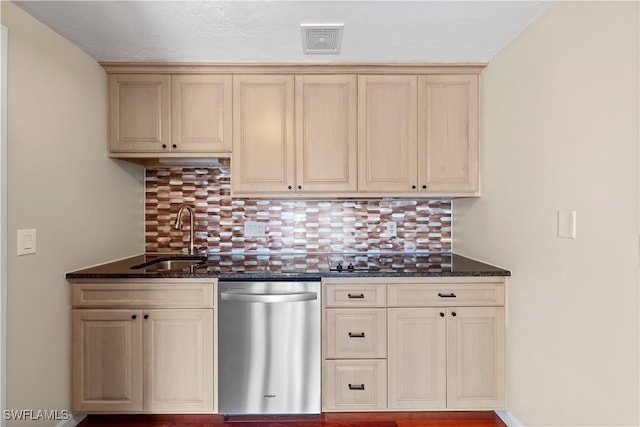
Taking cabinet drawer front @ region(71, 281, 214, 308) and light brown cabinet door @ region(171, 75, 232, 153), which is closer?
cabinet drawer front @ region(71, 281, 214, 308)

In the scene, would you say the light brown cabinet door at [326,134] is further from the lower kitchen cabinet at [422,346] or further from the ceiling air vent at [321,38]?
the lower kitchen cabinet at [422,346]

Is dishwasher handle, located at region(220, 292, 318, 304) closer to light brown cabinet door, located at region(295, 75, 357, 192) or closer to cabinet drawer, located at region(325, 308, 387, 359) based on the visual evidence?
cabinet drawer, located at region(325, 308, 387, 359)

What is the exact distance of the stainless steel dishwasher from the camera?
73.5 inches

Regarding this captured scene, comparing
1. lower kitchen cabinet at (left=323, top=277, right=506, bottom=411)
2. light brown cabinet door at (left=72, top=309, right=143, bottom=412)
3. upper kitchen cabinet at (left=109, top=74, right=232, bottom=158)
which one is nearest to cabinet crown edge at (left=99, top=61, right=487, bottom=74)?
upper kitchen cabinet at (left=109, top=74, right=232, bottom=158)

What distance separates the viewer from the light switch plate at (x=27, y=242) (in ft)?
5.00

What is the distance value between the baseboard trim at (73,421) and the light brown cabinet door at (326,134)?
1.83 meters

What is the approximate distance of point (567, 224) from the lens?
1409 millimetres

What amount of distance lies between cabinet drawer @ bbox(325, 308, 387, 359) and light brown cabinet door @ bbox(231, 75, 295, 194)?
2.90 feet

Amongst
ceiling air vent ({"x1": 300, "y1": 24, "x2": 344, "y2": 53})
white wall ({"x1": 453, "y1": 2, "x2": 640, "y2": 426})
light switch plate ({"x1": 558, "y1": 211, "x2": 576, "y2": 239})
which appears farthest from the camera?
ceiling air vent ({"x1": 300, "y1": 24, "x2": 344, "y2": 53})

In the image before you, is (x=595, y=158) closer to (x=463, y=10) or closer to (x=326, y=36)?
(x=463, y=10)

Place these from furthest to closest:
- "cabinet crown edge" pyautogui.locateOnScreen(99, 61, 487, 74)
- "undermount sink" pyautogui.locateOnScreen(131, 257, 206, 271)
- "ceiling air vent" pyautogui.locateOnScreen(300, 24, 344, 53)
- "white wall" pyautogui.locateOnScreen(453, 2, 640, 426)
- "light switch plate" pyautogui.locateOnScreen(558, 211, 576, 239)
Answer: "undermount sink" pyautogui.locateOnScreen(131, 257, 206, 271) → "cabinet crown edge" pyautogui.locateOnScreen(99, 61, 487, 74) → "ceiling air vent" pyautogui.locateOnScreen(300, 24, 344, 53) → "light switch plate" pyautogui.locateOnScreen(558, 211, 576, 239) → "white wall" pyautogui.locateOnScreen(453, 2, 640, 426)

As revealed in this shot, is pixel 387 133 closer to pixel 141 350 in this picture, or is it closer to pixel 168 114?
pixel 168 114

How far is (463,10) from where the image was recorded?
1.57 m

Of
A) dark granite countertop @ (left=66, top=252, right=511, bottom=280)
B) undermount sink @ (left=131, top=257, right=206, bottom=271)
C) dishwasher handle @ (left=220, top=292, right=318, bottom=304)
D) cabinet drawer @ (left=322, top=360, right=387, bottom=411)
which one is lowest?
cabinet drawer @ (left=322, top=360, right=387, bottom=411)
